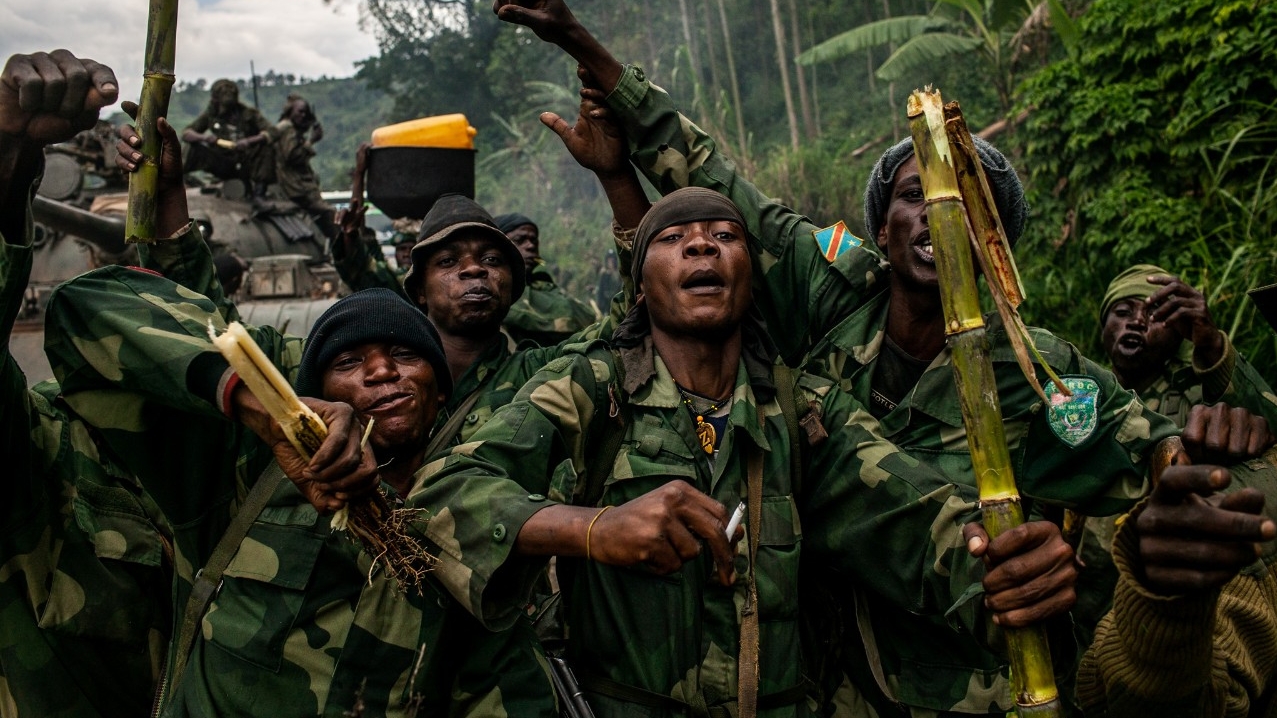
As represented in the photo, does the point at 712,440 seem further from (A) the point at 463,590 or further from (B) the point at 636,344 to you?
(A) the point at 463,590

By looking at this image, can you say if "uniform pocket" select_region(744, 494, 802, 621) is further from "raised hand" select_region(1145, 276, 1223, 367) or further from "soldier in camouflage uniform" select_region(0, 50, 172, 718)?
"raised hand" select_region(1145, 276, 1223, 367)

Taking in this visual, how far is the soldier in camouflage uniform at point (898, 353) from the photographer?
304cm

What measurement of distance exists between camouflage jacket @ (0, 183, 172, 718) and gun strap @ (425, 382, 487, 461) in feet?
2.88

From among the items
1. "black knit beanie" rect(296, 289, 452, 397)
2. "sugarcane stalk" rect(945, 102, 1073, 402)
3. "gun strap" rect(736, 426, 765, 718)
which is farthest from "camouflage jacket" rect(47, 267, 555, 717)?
"sugarcane stalk" rect(945, 102, 1073, 402)

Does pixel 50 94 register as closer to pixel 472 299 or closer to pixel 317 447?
pixel 317 447

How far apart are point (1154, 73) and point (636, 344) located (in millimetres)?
8322

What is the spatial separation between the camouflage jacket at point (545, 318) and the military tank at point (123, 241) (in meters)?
3.31

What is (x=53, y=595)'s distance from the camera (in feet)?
10.2

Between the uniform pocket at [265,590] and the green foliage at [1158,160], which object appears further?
the green foliage at [1158,160]

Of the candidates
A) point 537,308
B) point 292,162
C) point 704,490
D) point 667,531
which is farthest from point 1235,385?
point 292,162

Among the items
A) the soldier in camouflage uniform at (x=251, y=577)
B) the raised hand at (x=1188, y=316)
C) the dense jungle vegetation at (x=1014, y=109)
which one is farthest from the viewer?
the dense jungle vegetation at (x=1014, y=109)

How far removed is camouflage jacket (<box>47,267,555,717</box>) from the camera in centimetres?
252

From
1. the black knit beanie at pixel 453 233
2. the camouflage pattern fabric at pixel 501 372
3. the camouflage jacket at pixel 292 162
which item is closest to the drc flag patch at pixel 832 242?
the camouflage pattern fabric at pixel 501 372

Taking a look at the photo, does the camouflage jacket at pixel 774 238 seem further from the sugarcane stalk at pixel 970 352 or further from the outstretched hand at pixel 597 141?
the sugarcane stalk at pixel 970 352
